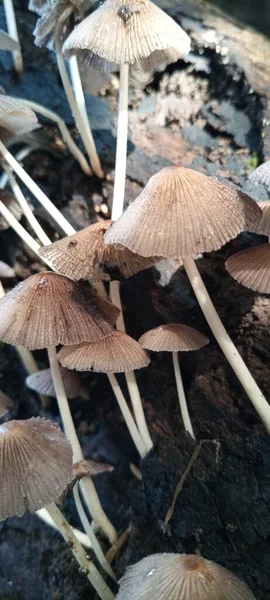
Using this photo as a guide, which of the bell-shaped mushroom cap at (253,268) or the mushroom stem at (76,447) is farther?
the mushroom stem at (76,447)

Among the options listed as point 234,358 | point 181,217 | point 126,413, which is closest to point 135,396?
point 126,413

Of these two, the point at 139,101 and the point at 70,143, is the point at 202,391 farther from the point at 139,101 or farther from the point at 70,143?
the point at 139,101

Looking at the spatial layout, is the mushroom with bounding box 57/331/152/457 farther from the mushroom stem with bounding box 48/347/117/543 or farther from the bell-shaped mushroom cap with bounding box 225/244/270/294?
the bell-shaped mushroom cap with bounding box 225/244/270/294

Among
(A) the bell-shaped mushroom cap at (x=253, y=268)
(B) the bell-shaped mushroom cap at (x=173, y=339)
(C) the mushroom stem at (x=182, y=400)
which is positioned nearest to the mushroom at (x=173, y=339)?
(B) the bell-shaped mushroom cap at (x=173, y=339)

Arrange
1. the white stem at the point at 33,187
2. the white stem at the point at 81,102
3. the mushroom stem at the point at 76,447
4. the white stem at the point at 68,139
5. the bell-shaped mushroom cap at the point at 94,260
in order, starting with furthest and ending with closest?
the white stem at the point at 68,139, the white stem at the point at 81,102, the white stem at the point at 33,187, the mushroom stem at the point at 76,447, the bell-shaped mushroom cap at the point at 94,260

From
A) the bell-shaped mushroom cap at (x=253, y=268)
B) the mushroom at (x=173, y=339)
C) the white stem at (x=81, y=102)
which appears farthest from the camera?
Result: the white stem at (x=81, y=102)

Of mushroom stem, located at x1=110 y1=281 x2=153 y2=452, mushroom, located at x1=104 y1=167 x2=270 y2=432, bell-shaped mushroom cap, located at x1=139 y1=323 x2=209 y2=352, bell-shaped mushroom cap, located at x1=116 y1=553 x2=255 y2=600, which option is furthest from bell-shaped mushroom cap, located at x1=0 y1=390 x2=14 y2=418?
mushroom, located at x1=104 y1=167 x2=270 y2=432

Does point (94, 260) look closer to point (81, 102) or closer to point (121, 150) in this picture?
point (121, 150)

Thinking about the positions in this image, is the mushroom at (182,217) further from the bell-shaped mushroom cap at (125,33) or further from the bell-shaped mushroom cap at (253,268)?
the bell-shaped mushroom cap at (125,33)
